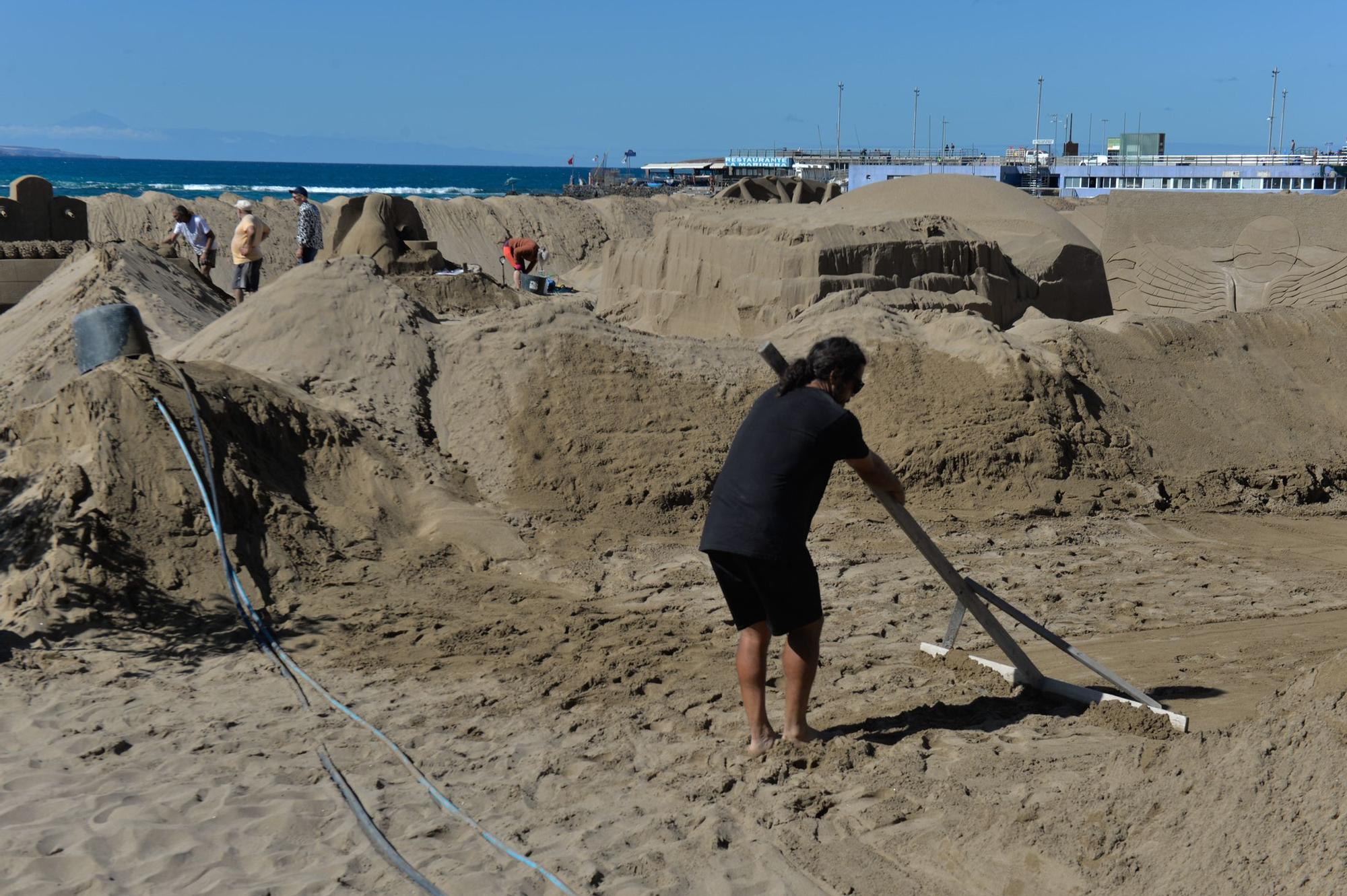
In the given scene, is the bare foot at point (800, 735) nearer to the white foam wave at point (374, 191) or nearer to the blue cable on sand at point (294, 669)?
the blue cable on sand at point (294, 669)

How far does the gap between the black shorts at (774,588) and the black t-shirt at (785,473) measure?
42 millimetres

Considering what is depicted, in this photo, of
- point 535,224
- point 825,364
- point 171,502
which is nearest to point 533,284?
point 171,502

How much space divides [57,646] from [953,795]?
373 cm

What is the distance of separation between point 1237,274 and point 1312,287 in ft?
3.16

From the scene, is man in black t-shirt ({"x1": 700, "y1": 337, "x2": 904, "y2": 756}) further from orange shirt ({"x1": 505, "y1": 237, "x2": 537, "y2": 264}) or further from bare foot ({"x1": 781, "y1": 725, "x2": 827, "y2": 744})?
orange shirt ({"x1": 505, "y1": 237, "x2": 537, "y2": 264})

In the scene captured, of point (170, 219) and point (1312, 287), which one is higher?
point (170, 219)

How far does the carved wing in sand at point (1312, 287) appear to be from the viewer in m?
14.6

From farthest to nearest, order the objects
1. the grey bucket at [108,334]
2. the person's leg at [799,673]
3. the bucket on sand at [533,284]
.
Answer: the bucket on sand at [533,284]
the grey bucket at [108,334]
the person's leg at [799,673]

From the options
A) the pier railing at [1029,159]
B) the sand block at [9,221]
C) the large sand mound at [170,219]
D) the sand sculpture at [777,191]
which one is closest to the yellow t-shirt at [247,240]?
the sand block at [9,221]

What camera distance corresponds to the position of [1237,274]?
51.0 feet

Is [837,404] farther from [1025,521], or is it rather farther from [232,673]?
[1025,521]

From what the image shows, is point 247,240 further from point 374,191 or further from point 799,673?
point 374,191

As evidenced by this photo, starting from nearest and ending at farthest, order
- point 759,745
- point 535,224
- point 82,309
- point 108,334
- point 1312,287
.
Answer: point 759,745 < point 108,334 < point 82,309 < point 1312,287 < point 535,224

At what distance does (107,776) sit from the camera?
389cm
